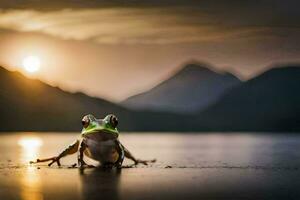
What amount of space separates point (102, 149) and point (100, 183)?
7.90 m

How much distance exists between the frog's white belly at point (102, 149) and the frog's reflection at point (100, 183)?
67cm

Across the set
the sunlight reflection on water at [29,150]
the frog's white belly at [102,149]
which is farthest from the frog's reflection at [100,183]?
the sunlight reflection on water at [29,150]

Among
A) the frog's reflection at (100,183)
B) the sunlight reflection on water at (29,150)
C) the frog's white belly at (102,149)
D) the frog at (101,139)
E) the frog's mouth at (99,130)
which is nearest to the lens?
the frog's reflection at (100,183)

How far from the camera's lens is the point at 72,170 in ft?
114

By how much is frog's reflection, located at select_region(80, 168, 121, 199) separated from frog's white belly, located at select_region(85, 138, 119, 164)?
67 cm

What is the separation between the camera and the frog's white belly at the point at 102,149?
1345 inches

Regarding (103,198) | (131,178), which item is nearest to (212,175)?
(131,178)

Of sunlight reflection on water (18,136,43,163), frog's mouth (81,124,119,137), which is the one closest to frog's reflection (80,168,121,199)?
frog's mouth (81,124,119,137)

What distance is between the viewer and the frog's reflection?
22.1m

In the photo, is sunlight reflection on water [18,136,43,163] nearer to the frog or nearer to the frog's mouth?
the frog

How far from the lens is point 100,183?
2655 centimetres

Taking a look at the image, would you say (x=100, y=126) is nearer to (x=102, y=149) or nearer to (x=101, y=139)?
(x=101, y=139)

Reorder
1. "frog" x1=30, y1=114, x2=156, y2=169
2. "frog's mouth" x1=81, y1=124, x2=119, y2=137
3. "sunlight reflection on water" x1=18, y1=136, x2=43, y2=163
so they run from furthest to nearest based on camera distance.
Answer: "sunlight reflection on water" x1=18, y1=136, x2=43, y2=163
"frog" x1=30, y1=114, x2=156, y2=169
"frog's mouth" x1=81, y1=124, x2=119, y2=137

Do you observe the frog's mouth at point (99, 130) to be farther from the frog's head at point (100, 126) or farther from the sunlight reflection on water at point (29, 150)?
the sunlight reflection on water at point (29, 150)
